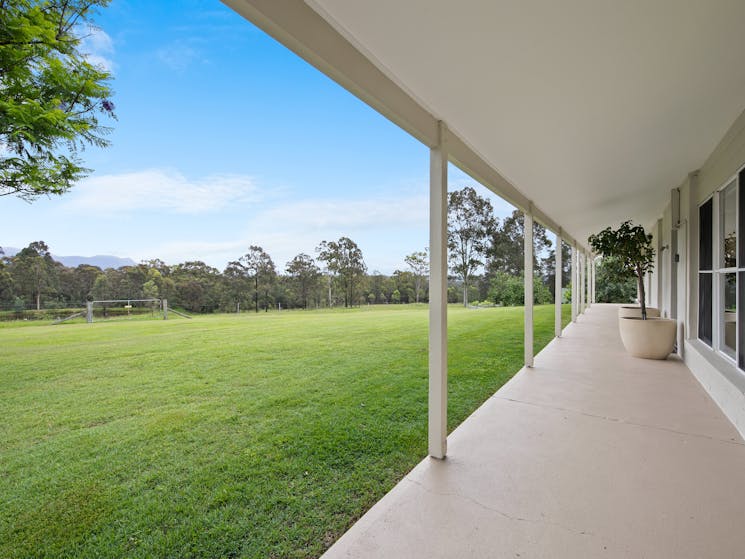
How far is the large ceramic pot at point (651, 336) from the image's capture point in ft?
16.1

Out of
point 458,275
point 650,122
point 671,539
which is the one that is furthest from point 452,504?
point 458,275

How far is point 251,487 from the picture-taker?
7.23 feet

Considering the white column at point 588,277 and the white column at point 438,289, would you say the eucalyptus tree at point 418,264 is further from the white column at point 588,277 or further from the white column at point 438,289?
the white column at point 438,289

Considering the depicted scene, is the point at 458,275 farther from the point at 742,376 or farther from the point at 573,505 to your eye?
the point at 573,505

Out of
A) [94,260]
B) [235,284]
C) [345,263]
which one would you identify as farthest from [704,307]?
[345,263]

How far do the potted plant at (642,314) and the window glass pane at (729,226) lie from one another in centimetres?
177

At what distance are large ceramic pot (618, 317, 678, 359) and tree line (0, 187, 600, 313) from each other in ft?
26.1

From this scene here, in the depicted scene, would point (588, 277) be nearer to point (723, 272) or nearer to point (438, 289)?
point (723, 272)

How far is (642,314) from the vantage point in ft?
17.6

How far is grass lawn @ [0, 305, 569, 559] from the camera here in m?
1.83

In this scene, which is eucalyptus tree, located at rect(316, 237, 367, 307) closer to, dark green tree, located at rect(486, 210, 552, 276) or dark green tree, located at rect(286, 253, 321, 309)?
dark green tree, located at rect(286, 253, 321, 309)

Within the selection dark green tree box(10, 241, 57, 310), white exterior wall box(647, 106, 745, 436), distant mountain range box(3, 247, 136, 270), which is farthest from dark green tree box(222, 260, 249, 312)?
white exterior wall box(647, 106, 745, 436)

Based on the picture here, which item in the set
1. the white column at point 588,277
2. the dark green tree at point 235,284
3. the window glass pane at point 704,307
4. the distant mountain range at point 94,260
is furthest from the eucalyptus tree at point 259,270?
the white column at point 588,277

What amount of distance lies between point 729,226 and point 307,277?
1288cm
